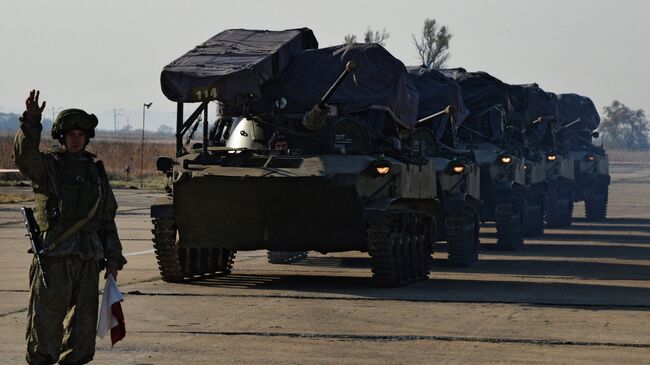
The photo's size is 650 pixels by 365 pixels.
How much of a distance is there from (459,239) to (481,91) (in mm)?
7478

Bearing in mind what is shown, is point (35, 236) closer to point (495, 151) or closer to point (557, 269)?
point (557, 269)

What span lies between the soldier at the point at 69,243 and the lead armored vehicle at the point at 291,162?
294 inches

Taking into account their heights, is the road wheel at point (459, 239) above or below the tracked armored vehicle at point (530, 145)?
below

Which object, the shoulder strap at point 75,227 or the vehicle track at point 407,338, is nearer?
the shoulder strap at point 75,227

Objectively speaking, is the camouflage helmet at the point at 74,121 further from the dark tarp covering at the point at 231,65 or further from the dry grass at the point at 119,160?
the dry grass at the point at 119,160

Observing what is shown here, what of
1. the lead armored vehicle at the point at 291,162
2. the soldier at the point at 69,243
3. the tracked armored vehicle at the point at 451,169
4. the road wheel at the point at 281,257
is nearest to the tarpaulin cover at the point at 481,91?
the tracked armored vehicle at the point at 451,169

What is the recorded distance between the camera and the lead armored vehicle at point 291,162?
18344 mm

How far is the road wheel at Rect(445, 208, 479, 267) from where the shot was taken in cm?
2319

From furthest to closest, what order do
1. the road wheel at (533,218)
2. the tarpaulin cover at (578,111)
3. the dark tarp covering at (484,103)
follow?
the tarpaulin cover at (578,111) → the road wheel at (533,218) → the dark tarp covering at (484,103)

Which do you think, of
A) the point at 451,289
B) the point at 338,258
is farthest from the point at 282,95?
Answer: the point at 338,258

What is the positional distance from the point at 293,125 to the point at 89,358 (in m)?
9.53

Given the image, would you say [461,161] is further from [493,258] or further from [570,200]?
[570,200]

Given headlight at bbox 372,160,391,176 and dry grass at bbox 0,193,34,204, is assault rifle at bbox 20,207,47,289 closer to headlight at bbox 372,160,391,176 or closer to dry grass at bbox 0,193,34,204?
headlight at bbox 372,160,391,176

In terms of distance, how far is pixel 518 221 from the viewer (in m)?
28.3
